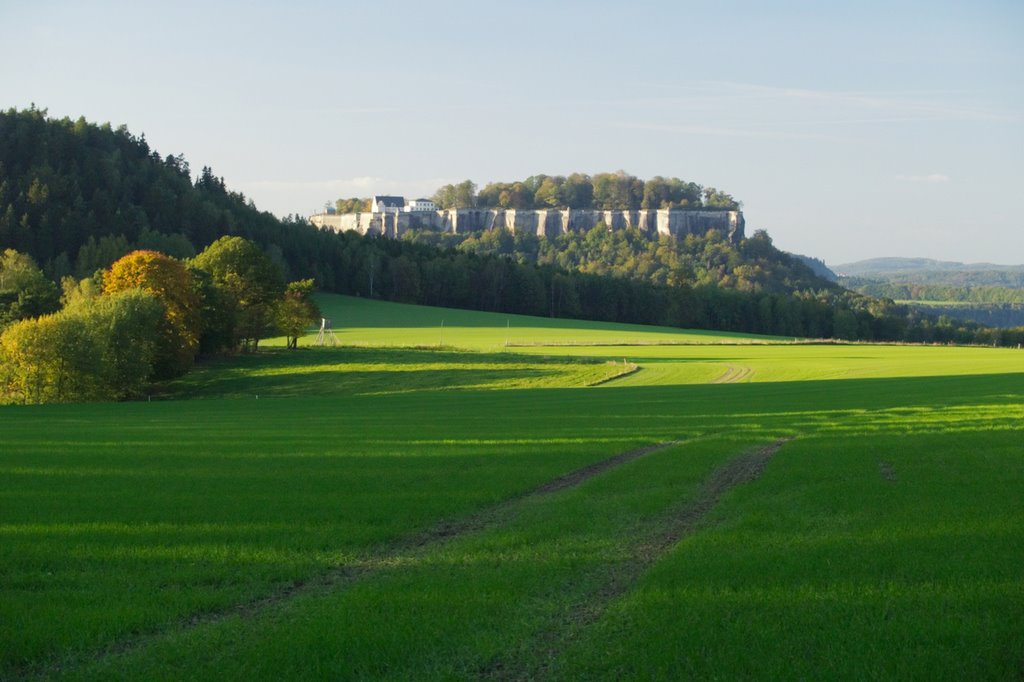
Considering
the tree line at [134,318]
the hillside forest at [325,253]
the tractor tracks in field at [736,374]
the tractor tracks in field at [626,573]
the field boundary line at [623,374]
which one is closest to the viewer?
the tractor tracks in field at [626,573]

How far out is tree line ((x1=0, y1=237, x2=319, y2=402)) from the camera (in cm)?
5891

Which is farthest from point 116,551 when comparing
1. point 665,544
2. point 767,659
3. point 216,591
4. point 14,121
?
point 14,121

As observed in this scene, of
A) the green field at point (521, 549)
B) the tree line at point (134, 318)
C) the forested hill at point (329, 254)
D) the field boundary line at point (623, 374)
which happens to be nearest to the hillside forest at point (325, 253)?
the forested hill at point (329, 254)

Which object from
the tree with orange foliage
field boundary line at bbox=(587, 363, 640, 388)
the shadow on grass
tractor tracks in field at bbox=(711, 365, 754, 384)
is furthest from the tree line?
tractor tracks in field at bbox=(711, 365, 754, 384)

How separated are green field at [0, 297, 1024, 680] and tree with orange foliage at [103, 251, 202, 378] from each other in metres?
36.5

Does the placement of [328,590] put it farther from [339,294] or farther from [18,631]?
[339,294]

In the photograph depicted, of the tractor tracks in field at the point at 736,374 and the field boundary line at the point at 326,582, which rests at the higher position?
the field boundary line at the point at 326,582

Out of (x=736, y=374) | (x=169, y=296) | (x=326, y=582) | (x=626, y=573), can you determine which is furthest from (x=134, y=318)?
(x=626, y=573)

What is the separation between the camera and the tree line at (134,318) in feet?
193

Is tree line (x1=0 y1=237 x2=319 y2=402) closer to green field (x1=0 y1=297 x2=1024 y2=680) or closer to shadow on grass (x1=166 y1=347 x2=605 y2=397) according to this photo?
shadow on grass (x1=166 y1=347 x2=605 y2=397)

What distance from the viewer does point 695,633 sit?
9789 millimetres

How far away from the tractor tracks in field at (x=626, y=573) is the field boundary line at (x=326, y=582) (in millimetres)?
2912

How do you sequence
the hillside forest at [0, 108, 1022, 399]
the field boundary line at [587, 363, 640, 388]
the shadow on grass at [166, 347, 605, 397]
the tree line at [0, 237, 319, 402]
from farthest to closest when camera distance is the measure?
the hillside forest at [0, 108, 1022, 399]
the shadow on grass at [166, 347, 605, 397]
the field boundary line at [587, 363, 640, 388]
the tree line at [0, 237, 319, 402]

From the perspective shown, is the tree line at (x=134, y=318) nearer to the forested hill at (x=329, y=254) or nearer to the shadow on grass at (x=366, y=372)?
the shadow on grass at (x=366, y=372)
